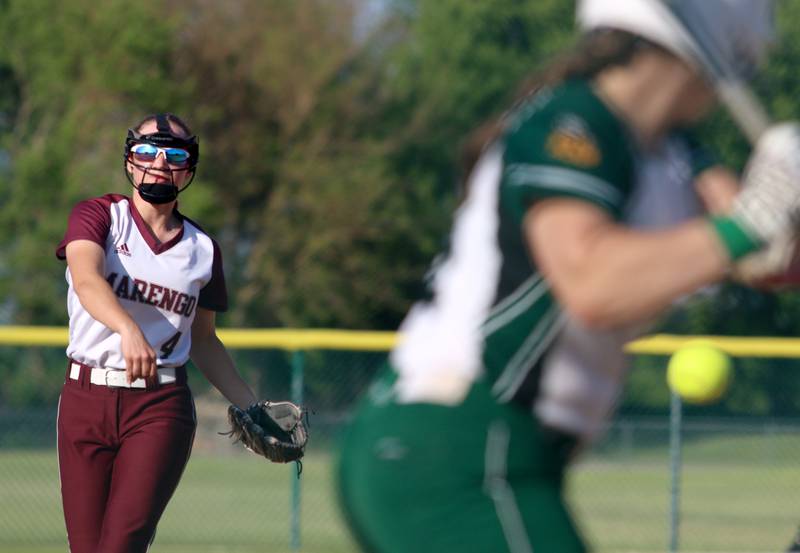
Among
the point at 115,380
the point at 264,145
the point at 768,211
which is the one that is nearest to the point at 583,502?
the point at 115,380

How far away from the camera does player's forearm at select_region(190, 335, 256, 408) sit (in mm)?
5621

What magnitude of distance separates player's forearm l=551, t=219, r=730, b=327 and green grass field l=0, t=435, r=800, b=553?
8.97 meters

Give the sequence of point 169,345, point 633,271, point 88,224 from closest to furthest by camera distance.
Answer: point 633,271, point 88,224, point 169,345

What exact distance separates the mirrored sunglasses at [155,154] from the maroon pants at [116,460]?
2.46 ft

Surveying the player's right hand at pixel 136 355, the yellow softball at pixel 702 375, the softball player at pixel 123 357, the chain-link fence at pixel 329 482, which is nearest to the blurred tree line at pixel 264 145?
the chain-link fence at pixel 329 482

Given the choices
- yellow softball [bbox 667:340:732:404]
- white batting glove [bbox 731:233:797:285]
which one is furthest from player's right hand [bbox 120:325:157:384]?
yellow softball [bbox 667:340:732:404]

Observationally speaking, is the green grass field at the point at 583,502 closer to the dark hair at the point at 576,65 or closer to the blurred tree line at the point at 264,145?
the dark hair at the point at 576,65

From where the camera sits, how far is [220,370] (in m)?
5.67

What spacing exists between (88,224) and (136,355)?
2.10 ft

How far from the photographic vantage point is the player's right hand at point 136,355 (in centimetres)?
491

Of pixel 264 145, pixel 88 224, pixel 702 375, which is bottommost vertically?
pixel 264 145

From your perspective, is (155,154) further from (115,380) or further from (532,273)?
(532,273)

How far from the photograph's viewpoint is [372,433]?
2744 mm

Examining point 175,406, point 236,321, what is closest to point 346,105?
point 236,321
